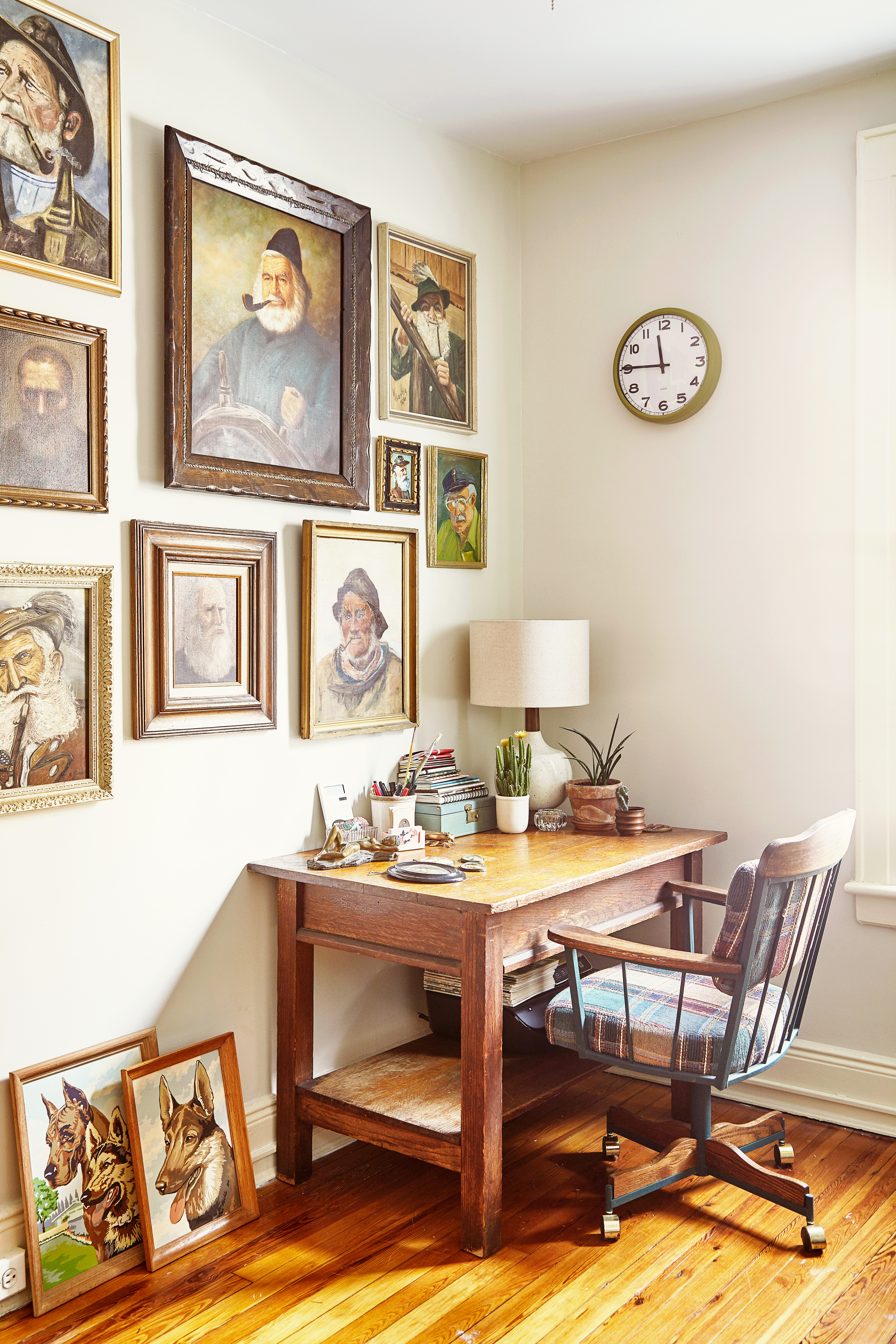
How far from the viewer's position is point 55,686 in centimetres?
231

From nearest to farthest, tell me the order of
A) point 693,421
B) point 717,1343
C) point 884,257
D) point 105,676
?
point 717,1343 < point 105,676 < point 884,257 < point 693,421

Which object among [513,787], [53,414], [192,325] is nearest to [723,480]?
[513,787]

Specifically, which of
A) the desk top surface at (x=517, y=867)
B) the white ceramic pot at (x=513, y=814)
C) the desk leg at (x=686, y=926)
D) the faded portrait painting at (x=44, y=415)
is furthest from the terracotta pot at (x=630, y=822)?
the faded portrait painting at (x=44, y=415)

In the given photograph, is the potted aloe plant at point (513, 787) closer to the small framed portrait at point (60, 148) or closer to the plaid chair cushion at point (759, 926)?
the plaid chair cushion at point (759, 926)

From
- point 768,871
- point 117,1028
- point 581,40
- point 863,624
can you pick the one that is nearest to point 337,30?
point 581,40

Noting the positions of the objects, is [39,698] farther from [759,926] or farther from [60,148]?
[759,926]

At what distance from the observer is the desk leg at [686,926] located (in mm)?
2928

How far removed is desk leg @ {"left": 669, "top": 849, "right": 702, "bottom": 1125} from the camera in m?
2.93

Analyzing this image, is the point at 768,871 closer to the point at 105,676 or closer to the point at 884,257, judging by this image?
the point at 105,676

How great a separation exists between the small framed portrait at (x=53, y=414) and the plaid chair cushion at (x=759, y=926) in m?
1.62

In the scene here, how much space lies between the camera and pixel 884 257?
2947 millimetres

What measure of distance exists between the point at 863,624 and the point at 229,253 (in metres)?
1.95

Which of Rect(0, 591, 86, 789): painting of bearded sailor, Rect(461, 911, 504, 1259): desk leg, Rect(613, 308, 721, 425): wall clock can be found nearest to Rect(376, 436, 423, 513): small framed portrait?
Rect(613, 308, 721, 425): wall clock

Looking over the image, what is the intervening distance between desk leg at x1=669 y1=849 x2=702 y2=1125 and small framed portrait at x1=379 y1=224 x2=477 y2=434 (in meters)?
1.50
